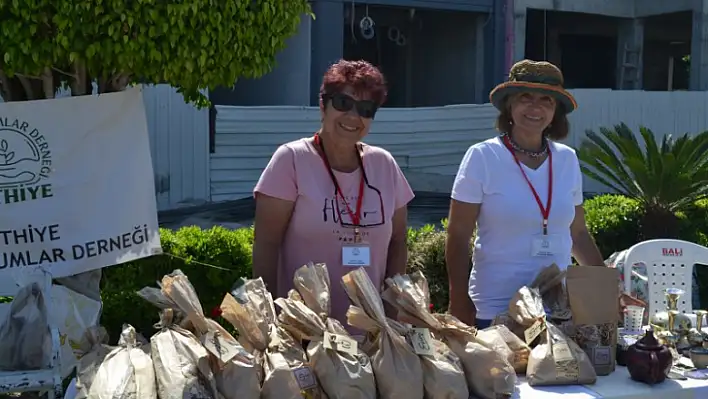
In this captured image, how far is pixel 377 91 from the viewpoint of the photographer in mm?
2721

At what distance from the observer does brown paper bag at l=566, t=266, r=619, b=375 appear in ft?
8.20

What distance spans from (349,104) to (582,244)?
127cm

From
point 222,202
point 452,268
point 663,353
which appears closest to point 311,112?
point 222,202

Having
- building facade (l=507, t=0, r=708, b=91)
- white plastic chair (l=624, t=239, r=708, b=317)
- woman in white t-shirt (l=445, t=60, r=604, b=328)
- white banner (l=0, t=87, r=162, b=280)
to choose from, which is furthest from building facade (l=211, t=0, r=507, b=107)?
woman in white t-shirt (l=445, t=60, r=604, b=328)

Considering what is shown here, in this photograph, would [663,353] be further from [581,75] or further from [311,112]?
[581,75]

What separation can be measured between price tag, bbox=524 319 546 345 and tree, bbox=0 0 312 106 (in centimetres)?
134

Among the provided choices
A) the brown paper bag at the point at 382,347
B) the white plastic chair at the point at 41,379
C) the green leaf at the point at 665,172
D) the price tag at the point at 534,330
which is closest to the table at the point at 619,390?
the price tag at the point at 534,330

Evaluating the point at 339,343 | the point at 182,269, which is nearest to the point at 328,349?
the point at 339,343

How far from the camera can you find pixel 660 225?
22.8ft

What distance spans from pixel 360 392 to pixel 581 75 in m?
18.5

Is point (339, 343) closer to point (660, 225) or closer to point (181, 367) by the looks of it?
point (181, 367)

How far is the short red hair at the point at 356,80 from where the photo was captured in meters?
2.69

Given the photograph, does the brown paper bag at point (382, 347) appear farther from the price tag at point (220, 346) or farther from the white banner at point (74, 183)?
the white banner at point (74, 183)

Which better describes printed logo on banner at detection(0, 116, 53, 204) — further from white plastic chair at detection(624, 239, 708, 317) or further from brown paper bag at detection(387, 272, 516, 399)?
white plastic chair at detection(624, 239, 708, 317)
